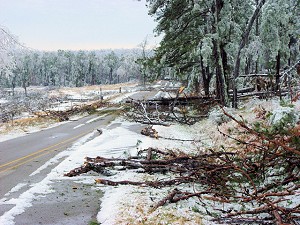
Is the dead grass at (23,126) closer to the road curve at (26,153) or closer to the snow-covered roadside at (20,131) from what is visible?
the snow-covered roadside at (20,131)

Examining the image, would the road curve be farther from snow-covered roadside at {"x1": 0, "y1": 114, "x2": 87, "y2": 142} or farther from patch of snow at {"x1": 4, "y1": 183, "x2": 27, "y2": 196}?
snow-covered roadside at {"x1": 0, "y1": 114, "x2": 87, "y2": 142}

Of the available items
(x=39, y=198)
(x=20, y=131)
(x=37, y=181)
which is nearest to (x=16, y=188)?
(x=37, y=181)

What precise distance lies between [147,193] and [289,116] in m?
3.52

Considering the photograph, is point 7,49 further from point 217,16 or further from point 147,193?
point 147,193

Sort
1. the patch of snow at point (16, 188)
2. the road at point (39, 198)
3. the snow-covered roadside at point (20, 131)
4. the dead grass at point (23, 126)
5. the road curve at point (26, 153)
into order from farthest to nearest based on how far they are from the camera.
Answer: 1. the dead grass at point (23, 126)
2. the snow-covered roadside at point (20, 131)
3. the road curve at point (26, 153)
4. the patch of snow at point (16, 188)
5. the road at point (39, 198)

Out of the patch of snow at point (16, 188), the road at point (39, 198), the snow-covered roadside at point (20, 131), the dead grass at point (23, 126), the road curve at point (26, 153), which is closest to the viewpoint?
the road at point (39, 198)

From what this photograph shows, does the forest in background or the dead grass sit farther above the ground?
the forest in background

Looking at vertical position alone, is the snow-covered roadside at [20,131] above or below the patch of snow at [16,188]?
below

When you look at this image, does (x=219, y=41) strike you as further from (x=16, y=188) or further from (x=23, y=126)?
(x=16, y=188)

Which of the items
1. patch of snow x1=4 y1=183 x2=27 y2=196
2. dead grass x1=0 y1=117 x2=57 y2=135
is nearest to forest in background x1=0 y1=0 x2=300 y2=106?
dead grass x1=0 y1=117 x2=57 y2=135

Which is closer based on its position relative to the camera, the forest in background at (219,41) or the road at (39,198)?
the road at (39,198)

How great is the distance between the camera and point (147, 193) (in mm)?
6262

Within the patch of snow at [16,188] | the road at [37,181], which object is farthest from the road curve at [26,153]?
the patch of snow at [16,188]

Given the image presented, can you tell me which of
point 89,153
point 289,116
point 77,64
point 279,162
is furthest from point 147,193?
point 77,64
